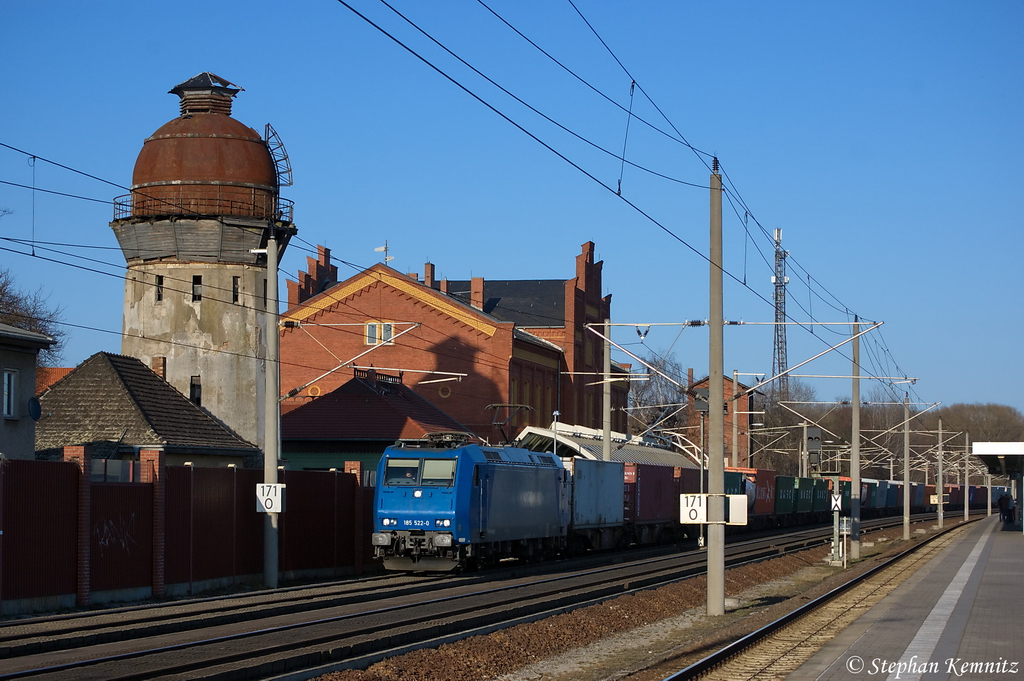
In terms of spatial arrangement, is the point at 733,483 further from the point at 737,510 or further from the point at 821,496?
the point at 737,510

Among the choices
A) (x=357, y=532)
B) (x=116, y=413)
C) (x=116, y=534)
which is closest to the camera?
(x=116, y=534)

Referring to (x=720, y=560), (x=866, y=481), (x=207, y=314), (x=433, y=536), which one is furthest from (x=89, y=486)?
(x=866, y=481)

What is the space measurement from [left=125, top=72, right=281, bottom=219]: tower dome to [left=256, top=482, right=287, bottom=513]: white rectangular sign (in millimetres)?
20910

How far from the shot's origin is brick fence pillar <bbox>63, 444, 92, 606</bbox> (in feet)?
65.8

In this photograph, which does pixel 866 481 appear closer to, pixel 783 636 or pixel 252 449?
pixel 252 449

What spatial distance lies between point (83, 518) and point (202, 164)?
81.4ft

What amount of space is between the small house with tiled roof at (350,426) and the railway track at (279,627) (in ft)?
70.3

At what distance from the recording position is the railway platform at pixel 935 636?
13.2 metres

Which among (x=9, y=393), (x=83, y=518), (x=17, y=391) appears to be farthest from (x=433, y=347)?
(x=83, y=518)

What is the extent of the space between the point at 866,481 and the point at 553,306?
87.2 ft

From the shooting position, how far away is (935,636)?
16.1 m

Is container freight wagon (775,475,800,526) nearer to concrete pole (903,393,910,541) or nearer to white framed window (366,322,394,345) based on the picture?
concrete pole (903,393,910,541)

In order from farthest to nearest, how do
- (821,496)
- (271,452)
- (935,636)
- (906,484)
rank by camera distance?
(821,496), (906,484), (271,452), (935,636)

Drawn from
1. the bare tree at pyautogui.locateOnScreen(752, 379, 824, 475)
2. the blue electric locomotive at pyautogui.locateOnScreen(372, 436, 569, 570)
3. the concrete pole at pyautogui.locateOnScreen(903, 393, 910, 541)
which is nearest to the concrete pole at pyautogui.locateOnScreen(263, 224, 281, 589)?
the blue electric locomotive at pyautogui.locateOnScreen(372, 436, 569, 570)
